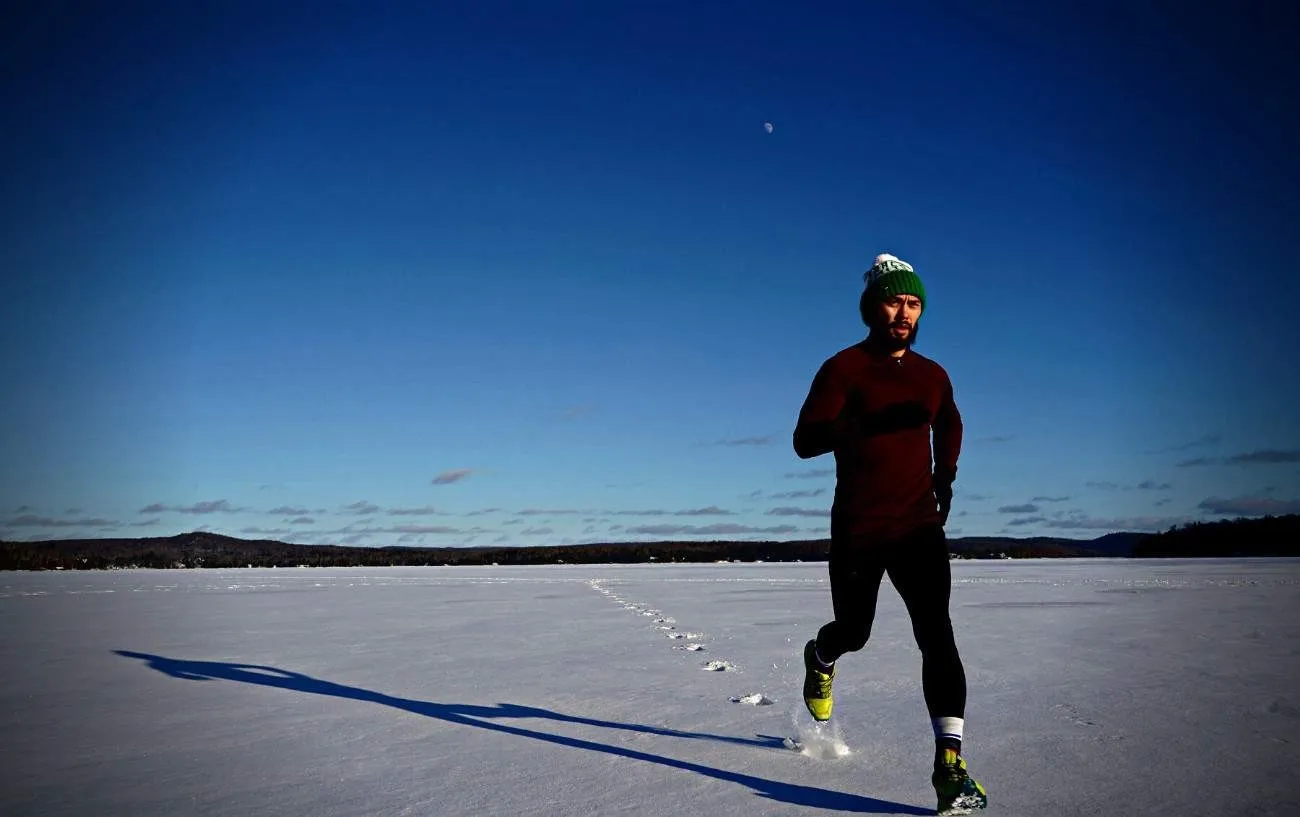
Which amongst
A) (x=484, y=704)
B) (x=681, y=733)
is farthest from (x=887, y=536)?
(x=484, y=704)

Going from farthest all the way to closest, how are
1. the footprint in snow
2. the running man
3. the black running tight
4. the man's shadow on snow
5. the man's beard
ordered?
1. the footprint in snow
2. the man's beard
3. the running man
4. the black running tight
5. the man's shadow on snow

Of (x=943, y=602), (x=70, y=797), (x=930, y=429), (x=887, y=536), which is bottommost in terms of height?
(x=70, y=797)

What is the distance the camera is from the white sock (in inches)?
104

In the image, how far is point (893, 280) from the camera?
3.05 m

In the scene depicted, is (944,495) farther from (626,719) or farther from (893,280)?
(626,719)

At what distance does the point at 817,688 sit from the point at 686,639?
3425 mm

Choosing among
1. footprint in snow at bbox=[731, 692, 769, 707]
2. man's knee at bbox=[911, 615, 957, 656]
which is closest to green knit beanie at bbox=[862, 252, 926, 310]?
man's knee at bbox=[911, 615, 957, 656]

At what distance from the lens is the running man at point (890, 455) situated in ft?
9.62

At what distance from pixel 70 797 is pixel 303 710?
1.42m

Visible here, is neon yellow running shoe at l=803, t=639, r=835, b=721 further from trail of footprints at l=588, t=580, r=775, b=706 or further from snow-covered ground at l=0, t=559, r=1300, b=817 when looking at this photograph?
trail of footprints at l=588, t=580, r=775, b=706

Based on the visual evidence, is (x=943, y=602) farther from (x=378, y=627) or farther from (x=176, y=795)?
(x=378, y=627)

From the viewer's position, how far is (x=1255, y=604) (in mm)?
9148

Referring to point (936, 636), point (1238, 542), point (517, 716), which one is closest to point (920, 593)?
point (936, 636)

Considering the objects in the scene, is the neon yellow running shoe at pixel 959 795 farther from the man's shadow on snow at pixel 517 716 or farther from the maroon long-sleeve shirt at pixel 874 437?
the maroon long-sleeve shirt at pixel 874 437
